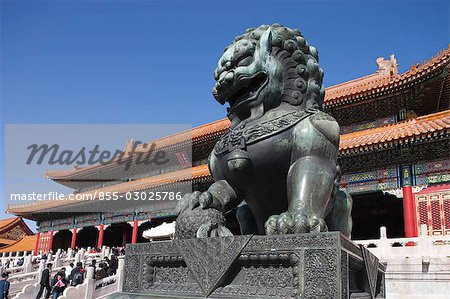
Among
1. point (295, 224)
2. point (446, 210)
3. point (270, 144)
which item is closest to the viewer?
point (295, 224)

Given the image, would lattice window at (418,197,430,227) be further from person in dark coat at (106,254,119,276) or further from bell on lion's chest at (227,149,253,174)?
bell on lion's chest at (227,149,253,174)

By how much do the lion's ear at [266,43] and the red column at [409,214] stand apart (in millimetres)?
11408

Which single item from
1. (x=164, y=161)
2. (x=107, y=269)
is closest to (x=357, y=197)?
(x=107, y=269)

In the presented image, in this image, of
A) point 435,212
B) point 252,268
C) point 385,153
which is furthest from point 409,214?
point 252,268

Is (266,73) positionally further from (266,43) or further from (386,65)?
(386,65)

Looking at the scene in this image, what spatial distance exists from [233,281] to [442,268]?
745cm

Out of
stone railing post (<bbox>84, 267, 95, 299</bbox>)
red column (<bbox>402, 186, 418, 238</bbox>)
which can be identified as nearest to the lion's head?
stone railing post (<bbox>84, 267, 95, 299</bbox>)

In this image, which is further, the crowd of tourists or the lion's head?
the crowd of tourists

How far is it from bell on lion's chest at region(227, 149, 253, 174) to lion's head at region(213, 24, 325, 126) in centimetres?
32

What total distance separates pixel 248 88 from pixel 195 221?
2.98ft

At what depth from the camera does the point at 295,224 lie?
6.07ft

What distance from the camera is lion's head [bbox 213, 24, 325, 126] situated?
245 centimetres

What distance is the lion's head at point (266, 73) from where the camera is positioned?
2445mm

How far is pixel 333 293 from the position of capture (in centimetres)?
150
